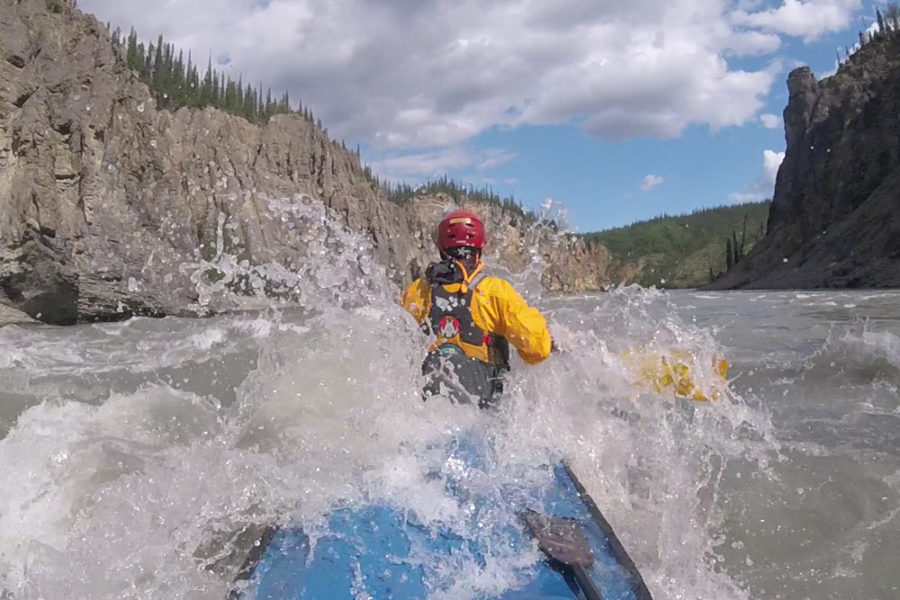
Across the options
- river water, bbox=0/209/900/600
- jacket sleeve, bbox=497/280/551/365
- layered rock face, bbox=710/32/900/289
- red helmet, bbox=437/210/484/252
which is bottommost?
river water, bbox=0/209/900/600

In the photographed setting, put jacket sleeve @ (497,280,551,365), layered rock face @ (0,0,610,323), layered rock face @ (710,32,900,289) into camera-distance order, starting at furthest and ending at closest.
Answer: layered rock face @ (710,32,900,289) → layered rock face @ (0,0,610,323) → jacket sleeve @ (497,280,551,365)

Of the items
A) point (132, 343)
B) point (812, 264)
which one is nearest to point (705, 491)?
point (132, 343)

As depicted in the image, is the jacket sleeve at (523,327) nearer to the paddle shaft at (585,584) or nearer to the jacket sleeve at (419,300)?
the jacket sleeve at (419,300)

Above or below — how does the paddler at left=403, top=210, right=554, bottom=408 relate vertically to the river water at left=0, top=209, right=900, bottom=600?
above

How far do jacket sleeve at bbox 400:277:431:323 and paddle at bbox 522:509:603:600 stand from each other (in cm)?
161

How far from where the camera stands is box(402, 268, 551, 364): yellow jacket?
4117mm

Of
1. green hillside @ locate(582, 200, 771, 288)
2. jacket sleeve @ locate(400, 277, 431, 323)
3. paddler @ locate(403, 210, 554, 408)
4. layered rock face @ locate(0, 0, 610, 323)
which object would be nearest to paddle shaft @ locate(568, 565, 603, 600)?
paddler @ locate(403, 210, 554, 408)

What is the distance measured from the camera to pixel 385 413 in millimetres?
4027

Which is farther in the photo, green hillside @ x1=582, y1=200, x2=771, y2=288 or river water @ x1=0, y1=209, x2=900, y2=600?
green hillside @ x1=582, y1=200, x2=771, y2=288

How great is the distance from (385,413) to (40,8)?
2713 cm

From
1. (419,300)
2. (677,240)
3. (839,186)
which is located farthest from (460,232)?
(677,240)

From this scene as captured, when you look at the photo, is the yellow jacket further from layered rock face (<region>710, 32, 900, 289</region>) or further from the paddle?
layered rock face (<region>710, 32, 900, 289</region>)

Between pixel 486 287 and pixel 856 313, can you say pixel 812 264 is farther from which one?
pixel 486 287

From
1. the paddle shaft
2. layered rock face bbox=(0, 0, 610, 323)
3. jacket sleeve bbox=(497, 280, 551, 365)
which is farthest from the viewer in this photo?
layered rock face bbox=(0, 0, 610, 323)
